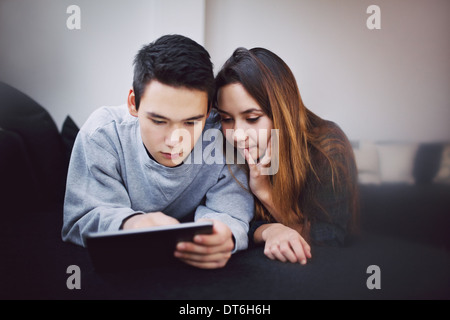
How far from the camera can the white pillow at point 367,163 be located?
888mm

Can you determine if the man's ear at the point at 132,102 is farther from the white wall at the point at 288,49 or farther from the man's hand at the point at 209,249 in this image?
the white wall at the point at 288,49

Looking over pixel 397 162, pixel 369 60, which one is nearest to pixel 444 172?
pixel 397 162

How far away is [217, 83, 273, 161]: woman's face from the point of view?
0.82 m

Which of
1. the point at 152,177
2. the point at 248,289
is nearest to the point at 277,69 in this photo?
the point at 152,177

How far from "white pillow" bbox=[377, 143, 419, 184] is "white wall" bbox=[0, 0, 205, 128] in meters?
0.73

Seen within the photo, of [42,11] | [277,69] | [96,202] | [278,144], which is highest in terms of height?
[42,11]

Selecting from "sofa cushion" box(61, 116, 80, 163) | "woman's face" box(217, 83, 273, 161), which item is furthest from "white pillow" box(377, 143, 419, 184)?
"sofa cushion" box(61, 116, 80, 163)

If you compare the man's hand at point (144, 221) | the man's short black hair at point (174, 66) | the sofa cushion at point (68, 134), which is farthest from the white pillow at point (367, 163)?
the sofa cushion at point (68, 134)

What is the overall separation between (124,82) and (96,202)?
65 cm

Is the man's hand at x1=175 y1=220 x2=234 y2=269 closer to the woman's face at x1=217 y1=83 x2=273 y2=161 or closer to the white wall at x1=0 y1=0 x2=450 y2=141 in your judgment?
the woman's face at x1=217 y1=83 x2=273 y2=161
